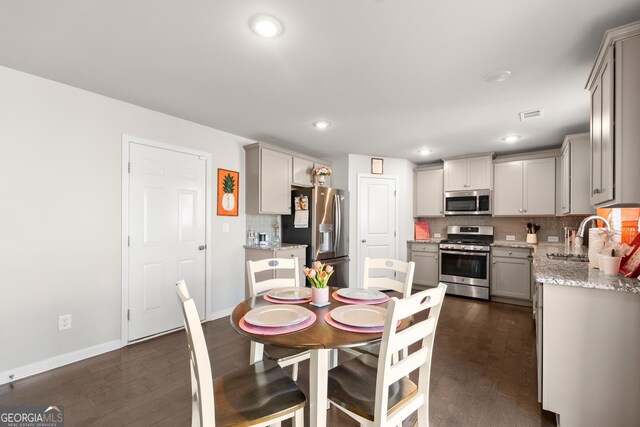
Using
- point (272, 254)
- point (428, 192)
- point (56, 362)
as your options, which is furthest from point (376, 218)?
point (56, 362)

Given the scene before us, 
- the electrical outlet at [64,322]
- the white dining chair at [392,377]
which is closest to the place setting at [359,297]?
the white dining chair at [392,377]

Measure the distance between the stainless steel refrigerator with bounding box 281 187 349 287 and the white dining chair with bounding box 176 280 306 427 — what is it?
8.61 ft

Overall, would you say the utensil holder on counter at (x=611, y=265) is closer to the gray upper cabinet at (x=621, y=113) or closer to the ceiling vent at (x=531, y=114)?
the gray upper cabinet at (x=621, y=113)

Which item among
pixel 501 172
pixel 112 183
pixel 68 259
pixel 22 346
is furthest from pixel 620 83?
pixel 22 346

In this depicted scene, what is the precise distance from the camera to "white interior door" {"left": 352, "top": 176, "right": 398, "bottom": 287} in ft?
15.8

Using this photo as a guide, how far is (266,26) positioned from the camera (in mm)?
1673

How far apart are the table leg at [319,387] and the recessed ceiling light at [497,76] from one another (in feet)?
7.39

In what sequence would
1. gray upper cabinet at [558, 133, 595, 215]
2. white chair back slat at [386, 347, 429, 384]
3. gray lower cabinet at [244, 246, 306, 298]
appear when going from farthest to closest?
gray lower cabinet at [244, 246, 306, 298]
gray upper cabinet at [558, 133, 595, 215]
white chair back slat at [386, 347, 429, 384]

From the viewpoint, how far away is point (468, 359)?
256 centimetres

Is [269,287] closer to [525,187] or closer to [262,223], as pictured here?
[262,223]

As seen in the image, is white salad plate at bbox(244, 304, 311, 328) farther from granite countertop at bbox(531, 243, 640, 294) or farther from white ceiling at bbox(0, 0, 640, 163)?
white ceiling at bbox(0, 0, 640, 163)

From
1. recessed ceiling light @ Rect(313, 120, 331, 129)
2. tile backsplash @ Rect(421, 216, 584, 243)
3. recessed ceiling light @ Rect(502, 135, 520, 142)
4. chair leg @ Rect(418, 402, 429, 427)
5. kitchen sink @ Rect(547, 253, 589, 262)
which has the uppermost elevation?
recessed ceiling light @ Rect(313, 120, 331, 129)

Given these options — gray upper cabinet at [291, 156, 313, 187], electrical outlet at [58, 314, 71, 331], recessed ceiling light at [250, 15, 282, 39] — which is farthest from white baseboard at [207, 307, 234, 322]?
recessed ceiling light at [250, 15, 282, 39]

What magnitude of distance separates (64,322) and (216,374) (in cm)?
136
